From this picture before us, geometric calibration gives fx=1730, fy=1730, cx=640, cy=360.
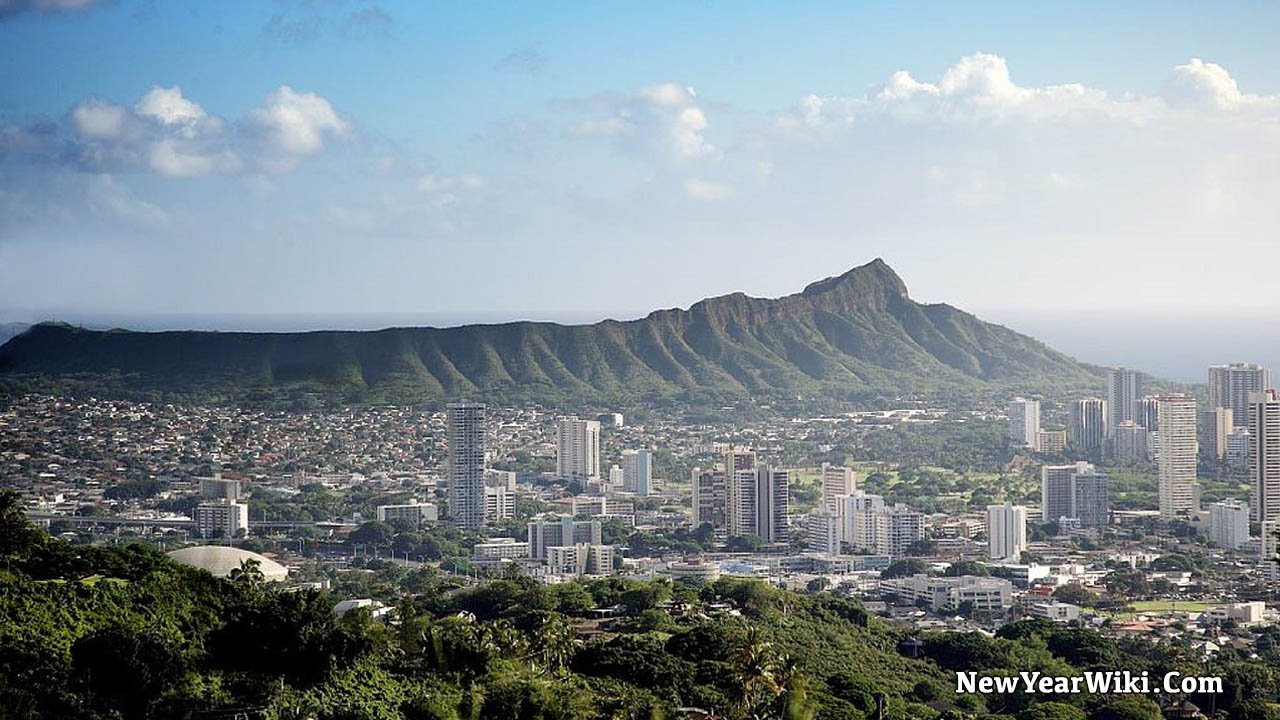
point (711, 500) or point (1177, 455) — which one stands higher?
point (1177, 455)

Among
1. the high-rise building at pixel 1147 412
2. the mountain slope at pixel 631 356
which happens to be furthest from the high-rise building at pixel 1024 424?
the mountain slope at pixel 631 356

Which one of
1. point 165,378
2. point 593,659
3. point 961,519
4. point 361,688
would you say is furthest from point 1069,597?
point 165,378

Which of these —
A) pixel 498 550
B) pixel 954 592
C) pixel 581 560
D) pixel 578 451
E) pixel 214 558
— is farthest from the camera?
pixel 578 451

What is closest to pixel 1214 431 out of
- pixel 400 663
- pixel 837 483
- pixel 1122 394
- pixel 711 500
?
pixel 1122 394

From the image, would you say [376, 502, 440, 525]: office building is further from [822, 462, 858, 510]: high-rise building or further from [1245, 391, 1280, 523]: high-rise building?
[1245, 391, 1280, 523]: high-rise building

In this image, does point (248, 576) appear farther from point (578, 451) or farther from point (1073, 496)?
point (578, 451)

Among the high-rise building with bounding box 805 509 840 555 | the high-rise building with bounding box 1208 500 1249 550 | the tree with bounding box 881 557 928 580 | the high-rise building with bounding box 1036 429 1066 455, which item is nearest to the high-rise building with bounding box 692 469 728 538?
the high-rise building with bounding box 805 509 840 555
